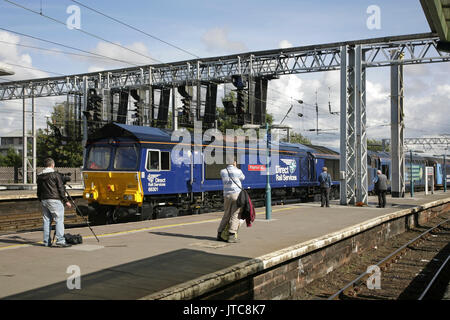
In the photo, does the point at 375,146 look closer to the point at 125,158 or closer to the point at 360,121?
the point at 360,121

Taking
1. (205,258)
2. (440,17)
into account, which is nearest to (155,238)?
(205,258)

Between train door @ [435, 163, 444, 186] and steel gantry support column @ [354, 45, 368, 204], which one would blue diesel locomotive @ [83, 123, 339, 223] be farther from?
train door @ [435, 163, 444, 186]

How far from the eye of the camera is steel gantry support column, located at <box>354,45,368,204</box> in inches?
778

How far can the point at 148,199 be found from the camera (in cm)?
1484

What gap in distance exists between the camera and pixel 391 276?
1162cm

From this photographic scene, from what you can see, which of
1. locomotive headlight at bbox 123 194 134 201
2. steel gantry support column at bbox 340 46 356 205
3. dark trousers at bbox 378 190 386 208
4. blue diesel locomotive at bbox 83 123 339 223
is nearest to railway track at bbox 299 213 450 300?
dark trousers at bbox 378 190 386 208

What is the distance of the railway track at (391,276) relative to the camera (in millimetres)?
9742

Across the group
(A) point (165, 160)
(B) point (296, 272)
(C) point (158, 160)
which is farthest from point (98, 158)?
(B) point (296, 272)

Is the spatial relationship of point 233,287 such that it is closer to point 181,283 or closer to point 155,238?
point 181,283

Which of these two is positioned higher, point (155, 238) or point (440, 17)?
point (440, 17)

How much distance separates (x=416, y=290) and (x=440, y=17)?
20.2 ft

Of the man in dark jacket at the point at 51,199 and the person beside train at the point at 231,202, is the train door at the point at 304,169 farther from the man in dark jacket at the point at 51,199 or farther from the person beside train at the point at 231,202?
the man in dark jacket at the point at 51,199
